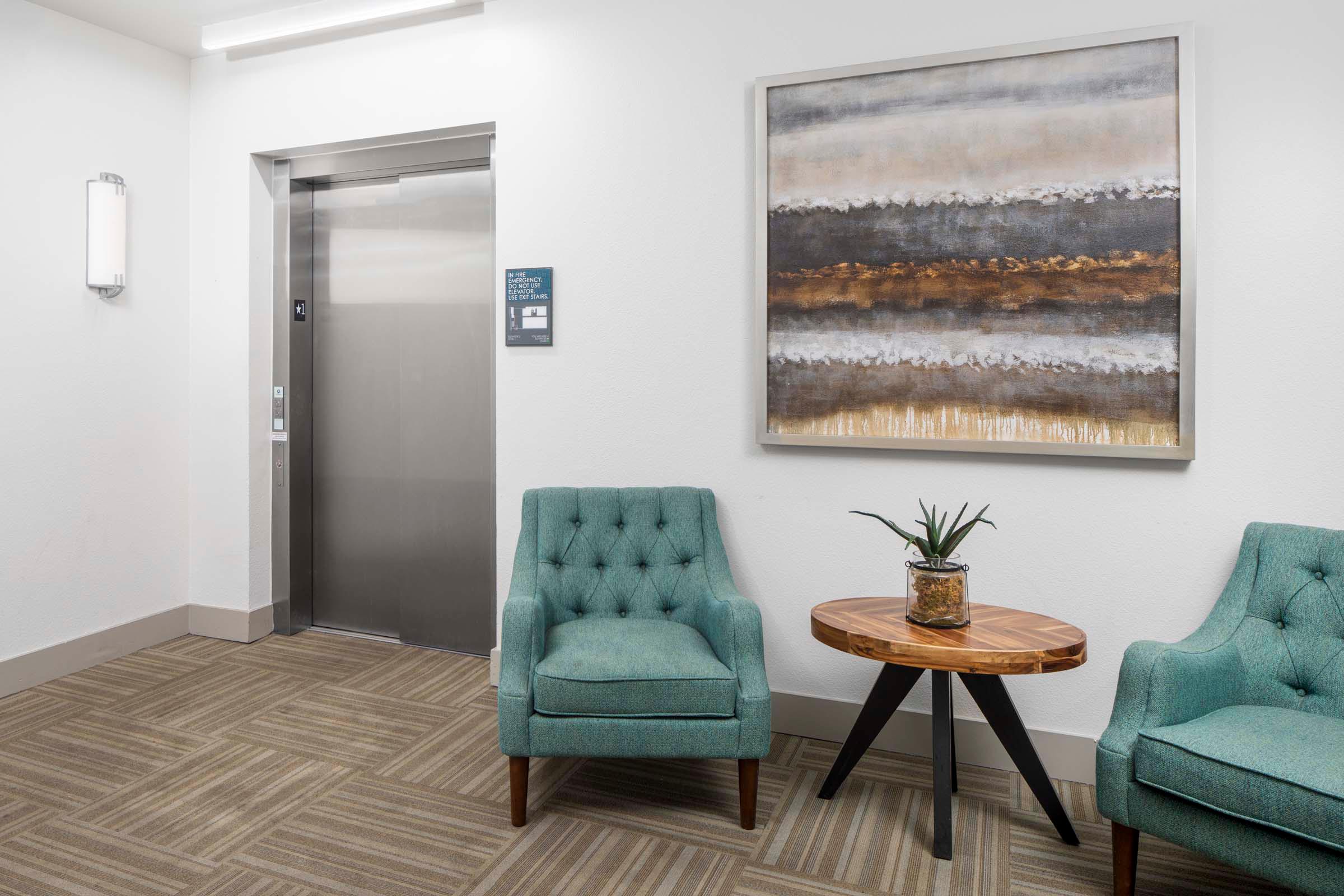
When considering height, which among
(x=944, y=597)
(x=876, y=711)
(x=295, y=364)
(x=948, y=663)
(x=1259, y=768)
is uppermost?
(x=295, y=364)

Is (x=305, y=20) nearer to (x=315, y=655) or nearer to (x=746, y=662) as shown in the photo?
(x=315, y=655)

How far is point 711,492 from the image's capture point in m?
2.90

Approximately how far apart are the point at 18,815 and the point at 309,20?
3.11 meters

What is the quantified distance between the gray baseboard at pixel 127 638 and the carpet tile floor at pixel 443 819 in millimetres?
208

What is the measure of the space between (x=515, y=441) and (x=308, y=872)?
170cm

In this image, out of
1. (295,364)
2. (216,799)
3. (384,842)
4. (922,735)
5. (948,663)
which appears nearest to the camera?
(948,663)

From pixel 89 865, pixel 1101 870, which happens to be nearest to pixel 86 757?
pixel 89 865

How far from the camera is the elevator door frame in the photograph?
12.6 feet

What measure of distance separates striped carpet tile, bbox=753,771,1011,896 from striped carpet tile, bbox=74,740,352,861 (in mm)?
1410

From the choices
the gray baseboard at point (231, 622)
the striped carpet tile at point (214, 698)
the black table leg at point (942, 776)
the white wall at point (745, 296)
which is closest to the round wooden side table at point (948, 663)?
the black table leg at point (942, 776)

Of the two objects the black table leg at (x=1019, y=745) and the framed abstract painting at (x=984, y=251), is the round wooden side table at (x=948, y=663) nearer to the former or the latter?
the black table leg at (x=1019, y=745)

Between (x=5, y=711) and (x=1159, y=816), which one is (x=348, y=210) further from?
(x=1159, y=816)

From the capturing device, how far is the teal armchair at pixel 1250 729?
1.65m

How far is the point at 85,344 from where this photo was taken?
3.52 m
